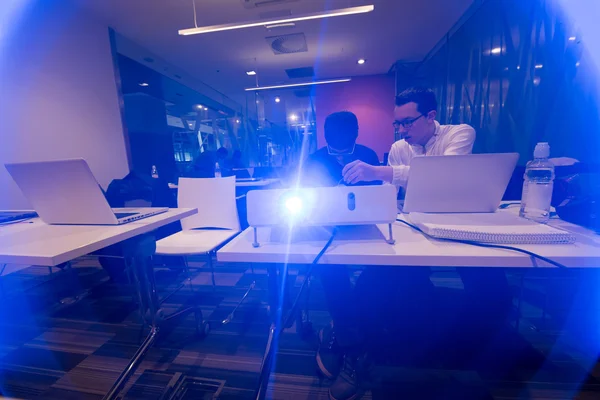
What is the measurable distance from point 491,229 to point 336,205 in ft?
1.47

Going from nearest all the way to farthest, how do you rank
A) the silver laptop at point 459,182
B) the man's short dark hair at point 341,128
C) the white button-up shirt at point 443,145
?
the silver laptop at point 459,182
the white button-up shirt at point 443,145
the man's short dark hair at point 341,128

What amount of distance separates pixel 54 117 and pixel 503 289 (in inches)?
173

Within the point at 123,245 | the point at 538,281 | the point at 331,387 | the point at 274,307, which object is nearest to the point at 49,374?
the point at 123,245

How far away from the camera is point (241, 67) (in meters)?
4.92

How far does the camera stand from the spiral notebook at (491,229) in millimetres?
663

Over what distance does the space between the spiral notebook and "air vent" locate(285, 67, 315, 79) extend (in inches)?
200

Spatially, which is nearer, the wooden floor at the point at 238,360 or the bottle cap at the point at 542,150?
the bottle cap at the point at 542,150

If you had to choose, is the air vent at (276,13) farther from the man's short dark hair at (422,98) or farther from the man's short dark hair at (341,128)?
the man's short dark hair at (422,98)

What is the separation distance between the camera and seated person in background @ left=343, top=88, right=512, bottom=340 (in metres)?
1.40

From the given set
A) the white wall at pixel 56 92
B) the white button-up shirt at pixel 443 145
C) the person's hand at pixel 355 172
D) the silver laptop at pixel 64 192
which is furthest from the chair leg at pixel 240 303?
the white wall at pixel 56 92

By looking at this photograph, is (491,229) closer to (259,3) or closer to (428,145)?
(428,145)

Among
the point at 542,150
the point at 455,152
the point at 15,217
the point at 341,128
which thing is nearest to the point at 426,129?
the point at 455,152

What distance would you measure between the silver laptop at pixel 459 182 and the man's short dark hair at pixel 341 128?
32.2 inches

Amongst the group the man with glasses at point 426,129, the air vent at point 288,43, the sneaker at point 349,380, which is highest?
the air vent at point 288,43
